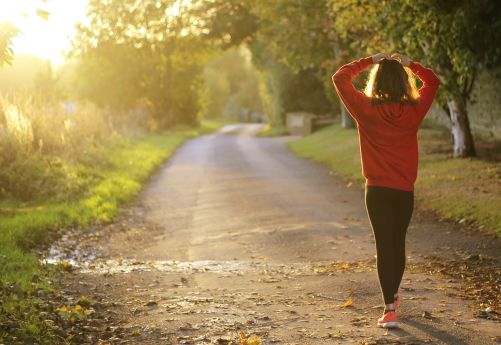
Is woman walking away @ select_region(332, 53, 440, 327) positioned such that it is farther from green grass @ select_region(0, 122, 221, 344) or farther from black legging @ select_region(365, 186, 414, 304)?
green grass @ select_region(0, 122, 221, 344)

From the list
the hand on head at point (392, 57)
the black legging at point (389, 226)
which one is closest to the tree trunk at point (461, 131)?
the hand on head at point (392, 57)

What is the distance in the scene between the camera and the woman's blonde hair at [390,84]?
5.89 metres

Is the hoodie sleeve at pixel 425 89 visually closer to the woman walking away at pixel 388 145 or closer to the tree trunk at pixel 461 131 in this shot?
the woman walking away at pixel 388 145

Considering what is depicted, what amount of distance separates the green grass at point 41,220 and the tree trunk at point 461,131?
26.6 feet

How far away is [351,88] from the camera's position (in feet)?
20.0

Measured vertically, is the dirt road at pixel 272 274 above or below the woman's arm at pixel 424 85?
below

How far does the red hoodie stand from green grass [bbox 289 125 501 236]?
5.20 meters

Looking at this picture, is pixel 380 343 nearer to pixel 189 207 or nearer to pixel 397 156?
pixel 397 156

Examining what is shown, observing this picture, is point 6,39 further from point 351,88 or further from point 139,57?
point 139,57

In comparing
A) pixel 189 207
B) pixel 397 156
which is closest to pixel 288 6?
pixel 189 207

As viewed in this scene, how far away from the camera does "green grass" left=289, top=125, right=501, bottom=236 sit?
12.1 metres

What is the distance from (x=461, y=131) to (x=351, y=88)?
13.6 meters

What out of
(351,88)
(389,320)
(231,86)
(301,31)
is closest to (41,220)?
(351,88)

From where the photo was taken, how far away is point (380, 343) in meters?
5.50
